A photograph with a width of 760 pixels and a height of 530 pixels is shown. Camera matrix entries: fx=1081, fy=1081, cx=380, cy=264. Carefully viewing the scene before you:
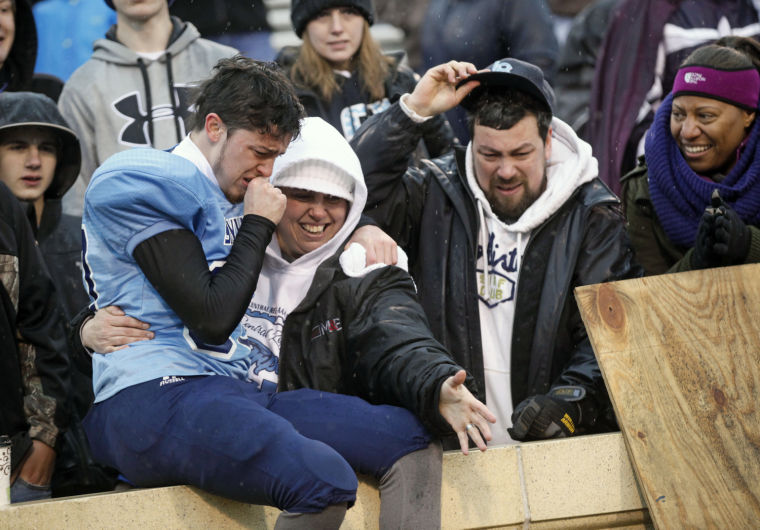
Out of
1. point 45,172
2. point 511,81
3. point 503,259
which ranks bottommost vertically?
point 503,259

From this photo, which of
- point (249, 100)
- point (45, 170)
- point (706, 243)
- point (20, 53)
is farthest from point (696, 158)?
point (20, 53)

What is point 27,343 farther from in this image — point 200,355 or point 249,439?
point 249,439

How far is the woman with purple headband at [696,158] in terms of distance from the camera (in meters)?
4.78

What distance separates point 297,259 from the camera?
4055mm

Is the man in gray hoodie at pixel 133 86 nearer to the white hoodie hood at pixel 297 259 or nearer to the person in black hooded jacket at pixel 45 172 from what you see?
the person in black hooded jacket at pixel 45 172

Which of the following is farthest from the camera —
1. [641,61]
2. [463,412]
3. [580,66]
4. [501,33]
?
[580,66]

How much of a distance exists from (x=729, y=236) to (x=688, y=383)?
2.55ft

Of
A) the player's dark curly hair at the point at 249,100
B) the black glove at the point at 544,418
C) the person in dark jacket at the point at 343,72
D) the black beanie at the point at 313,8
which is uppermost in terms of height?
the player's dark curly hair at the point at 249,100

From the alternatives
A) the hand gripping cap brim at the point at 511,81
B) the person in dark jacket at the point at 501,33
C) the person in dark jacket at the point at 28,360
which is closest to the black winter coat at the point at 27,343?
the person in dark jacket at the point at 28,360

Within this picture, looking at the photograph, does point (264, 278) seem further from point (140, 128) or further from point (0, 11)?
point (0, 11)

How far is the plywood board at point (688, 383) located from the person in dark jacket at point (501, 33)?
1969mm

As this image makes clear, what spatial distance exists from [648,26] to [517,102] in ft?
5.51

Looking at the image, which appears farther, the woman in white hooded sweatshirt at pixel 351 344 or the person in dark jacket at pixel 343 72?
the person in dark jacket at pixel 343 72

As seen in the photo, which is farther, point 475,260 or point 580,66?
point 580,66
